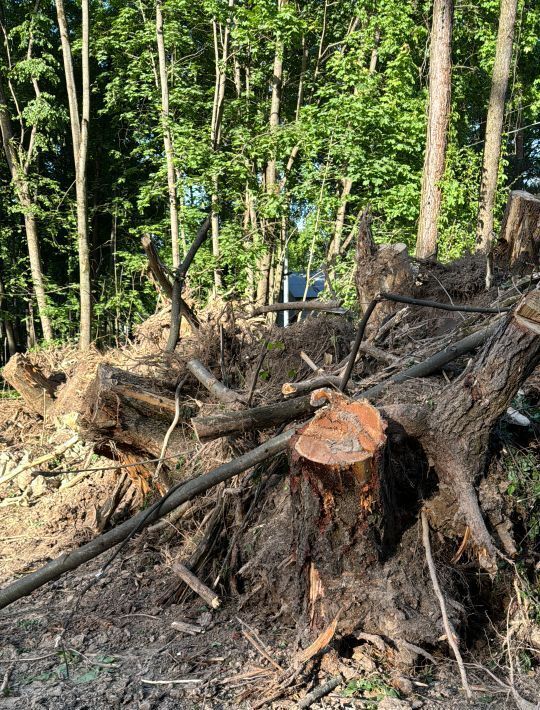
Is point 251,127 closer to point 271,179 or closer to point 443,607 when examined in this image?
point 271,179

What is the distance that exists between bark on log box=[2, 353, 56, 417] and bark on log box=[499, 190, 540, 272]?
19.8ft

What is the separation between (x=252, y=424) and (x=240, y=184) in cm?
1308

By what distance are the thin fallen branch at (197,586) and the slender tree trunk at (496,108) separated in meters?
9.46

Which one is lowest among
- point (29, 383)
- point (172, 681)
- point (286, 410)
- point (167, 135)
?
point (29, 383)

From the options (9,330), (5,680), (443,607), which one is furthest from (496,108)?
(9,330)

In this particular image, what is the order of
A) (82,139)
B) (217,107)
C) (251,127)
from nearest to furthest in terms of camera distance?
1. (217,107)
2. (82,139)
3. (251,127)

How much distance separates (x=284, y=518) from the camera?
405cm

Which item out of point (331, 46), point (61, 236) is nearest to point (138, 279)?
point (61, 236)

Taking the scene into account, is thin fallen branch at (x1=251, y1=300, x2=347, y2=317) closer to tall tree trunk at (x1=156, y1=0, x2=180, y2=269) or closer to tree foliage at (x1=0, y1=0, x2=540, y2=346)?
tree foliage at (x1=0, y1=0, x2=540, y2=346)

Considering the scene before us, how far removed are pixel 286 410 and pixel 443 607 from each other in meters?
1.29

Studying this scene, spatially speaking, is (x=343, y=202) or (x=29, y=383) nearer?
(x=29, y=383)

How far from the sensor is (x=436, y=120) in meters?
10.5

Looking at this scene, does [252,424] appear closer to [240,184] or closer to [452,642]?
[452,642]

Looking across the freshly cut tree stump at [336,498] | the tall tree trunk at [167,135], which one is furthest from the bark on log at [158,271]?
the tall tree trunk at [167,135]
